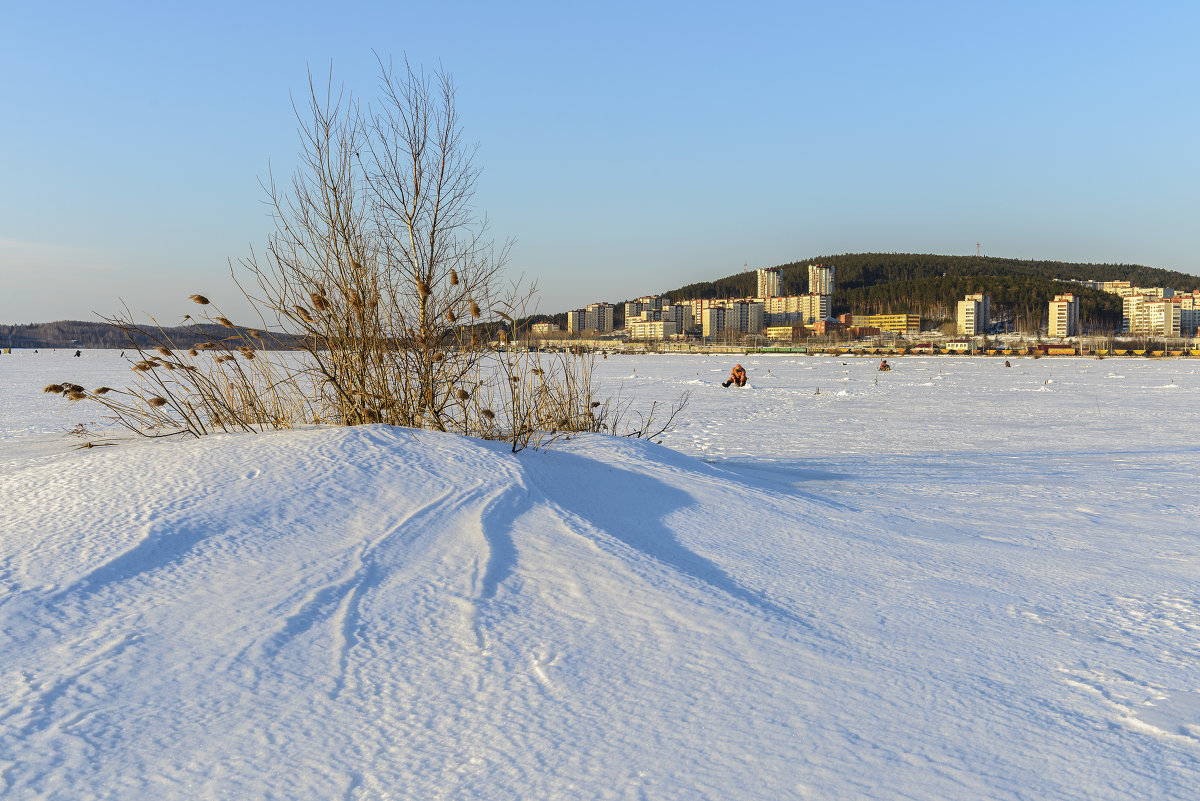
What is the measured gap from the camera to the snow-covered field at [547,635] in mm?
1510

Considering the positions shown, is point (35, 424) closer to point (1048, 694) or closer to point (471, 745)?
point (471, 745)

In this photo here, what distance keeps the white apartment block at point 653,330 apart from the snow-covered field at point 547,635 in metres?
167

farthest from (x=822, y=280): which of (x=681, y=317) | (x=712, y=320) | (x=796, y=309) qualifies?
(x=681, y=317)

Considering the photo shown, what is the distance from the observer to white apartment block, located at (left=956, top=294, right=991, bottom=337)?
135 meters

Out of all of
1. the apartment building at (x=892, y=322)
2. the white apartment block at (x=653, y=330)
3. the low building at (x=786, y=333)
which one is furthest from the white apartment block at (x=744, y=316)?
the apartment building at (x=892, y=322)

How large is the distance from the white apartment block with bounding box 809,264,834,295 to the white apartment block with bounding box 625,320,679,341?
1334 inches

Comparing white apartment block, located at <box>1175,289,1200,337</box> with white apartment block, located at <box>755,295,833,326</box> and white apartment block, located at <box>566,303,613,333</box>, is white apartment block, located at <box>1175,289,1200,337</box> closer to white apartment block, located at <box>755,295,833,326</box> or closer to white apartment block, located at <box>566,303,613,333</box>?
white apartment block, located at <box>755,295,833,326</box>

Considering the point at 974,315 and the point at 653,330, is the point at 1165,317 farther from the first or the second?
the point at 653,330

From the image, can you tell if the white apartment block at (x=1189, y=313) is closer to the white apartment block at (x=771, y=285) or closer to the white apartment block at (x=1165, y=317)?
the white apartment block at (x=1165, y=317)

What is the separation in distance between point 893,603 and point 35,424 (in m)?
10.3

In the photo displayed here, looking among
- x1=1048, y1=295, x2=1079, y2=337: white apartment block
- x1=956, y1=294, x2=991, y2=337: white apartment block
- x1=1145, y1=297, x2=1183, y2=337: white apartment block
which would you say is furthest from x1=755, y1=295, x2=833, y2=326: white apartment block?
x1=1145, y1=297, x2=1183, y2=337: white apartment block

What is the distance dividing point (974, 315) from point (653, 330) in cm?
6804

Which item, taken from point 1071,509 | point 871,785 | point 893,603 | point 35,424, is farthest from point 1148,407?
point 35,424

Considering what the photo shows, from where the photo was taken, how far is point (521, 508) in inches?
125
